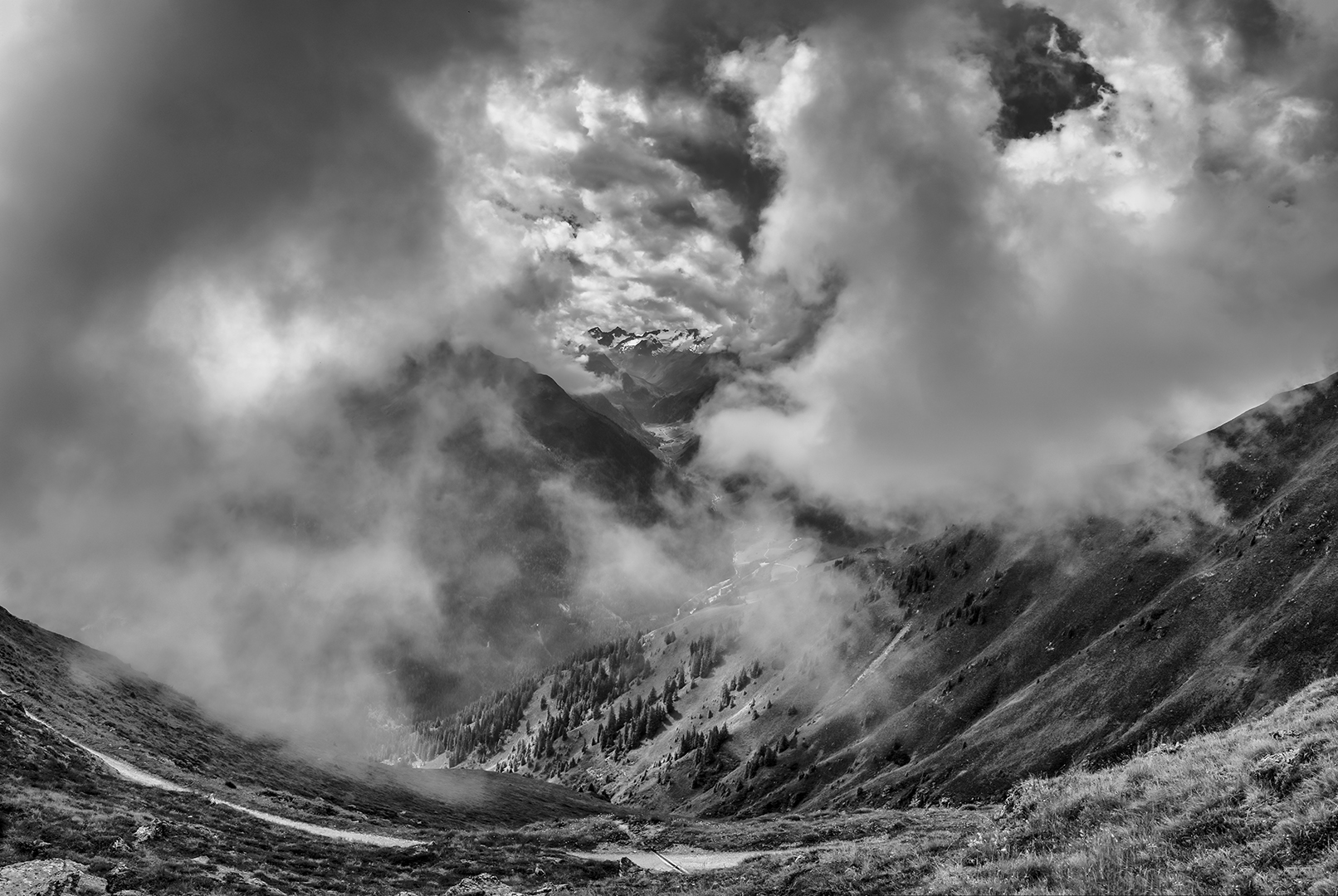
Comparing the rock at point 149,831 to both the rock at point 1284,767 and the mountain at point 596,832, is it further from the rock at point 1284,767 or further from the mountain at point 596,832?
the rock at point 1284,767

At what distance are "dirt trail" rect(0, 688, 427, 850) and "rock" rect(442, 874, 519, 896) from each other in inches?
732

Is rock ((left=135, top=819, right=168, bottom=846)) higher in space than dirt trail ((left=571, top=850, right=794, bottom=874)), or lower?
higher

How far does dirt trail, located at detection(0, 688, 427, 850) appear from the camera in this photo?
189 feet

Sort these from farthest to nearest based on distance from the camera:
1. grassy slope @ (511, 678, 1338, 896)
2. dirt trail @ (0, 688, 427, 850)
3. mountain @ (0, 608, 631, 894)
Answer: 1. dirt trail @ (0, 688, 427, 850)
2. mountain @ (0, 608, 631, 894)
3. grassy slope @ (511, 678, 1338, 896)

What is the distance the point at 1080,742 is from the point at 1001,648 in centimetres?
6060

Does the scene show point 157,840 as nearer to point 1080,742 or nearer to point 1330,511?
point 1080,742

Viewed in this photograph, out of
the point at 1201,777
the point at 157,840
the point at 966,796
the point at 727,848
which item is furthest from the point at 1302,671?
the point at 157,840

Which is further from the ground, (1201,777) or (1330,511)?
(1330,511)

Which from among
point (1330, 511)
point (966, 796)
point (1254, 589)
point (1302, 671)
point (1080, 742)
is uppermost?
point (1330, 511)

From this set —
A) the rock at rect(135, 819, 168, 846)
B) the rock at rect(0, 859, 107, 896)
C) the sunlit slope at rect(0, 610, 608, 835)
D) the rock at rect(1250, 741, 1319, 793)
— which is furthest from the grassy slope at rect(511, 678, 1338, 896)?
the sunlit slope at rect(0, 610, 608, 835)

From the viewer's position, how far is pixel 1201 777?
1783 centimetres

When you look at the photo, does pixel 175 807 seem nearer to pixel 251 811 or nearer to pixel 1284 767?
pixel 251 811

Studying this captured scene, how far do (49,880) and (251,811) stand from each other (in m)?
38.3

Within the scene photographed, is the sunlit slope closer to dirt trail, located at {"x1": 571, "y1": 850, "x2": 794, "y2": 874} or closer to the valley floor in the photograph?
the valley floor
